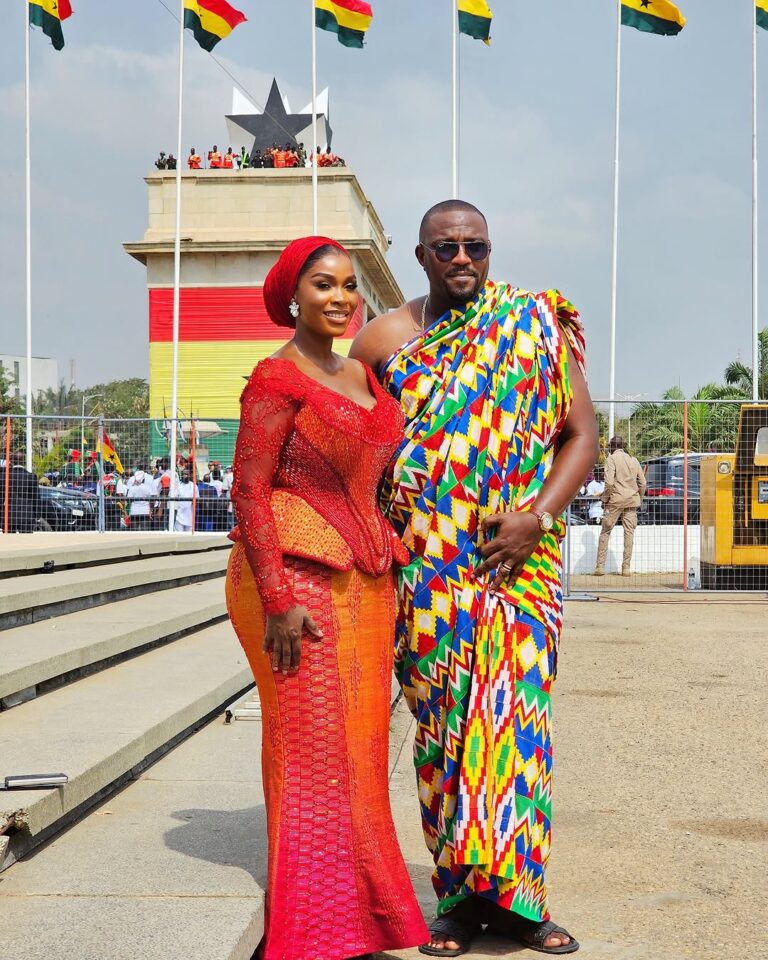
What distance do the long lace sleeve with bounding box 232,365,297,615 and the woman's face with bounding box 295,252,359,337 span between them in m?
0.23

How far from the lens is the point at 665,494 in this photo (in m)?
15.8

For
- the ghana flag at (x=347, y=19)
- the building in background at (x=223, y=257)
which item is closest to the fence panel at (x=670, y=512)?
the ghana flag at (x=347, y=19)

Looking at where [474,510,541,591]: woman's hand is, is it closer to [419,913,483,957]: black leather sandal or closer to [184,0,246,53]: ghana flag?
[419,913,483,957]: black leather sandal

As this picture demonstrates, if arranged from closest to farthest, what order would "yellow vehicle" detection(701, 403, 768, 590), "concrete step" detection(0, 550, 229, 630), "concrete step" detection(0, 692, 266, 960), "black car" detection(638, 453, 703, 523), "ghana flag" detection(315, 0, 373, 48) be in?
"concrete step" detection(0, 692, 266, 960)
"concrete step" detection(0, 550, 229, 630)
"yellow vehicle" detection(701, 403, 768, 590)
"black car" detection(638, 453, 703, 523)
"ghana flag" detection(315, 0, 373, 48)

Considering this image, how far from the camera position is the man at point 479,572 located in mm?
3350

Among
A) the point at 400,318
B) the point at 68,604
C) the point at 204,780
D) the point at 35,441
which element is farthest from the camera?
the point at 35,441

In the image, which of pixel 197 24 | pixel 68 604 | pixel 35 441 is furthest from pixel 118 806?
pixel 197 24

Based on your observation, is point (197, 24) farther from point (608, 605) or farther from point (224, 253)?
point (608, 605)

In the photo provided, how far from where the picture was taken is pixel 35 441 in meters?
18.1

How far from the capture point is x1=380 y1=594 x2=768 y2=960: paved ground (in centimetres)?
374

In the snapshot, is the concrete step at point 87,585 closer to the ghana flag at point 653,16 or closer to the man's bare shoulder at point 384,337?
the man's bare shoulder at point 384,337

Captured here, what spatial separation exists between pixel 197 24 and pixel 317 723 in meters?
23.1

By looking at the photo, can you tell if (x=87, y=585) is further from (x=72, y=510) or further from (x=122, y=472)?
(x=122, y=472)

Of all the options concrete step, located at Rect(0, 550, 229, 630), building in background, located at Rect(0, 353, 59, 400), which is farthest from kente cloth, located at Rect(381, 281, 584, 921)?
building in background, located at Rect(0, 353, 59, 400)
